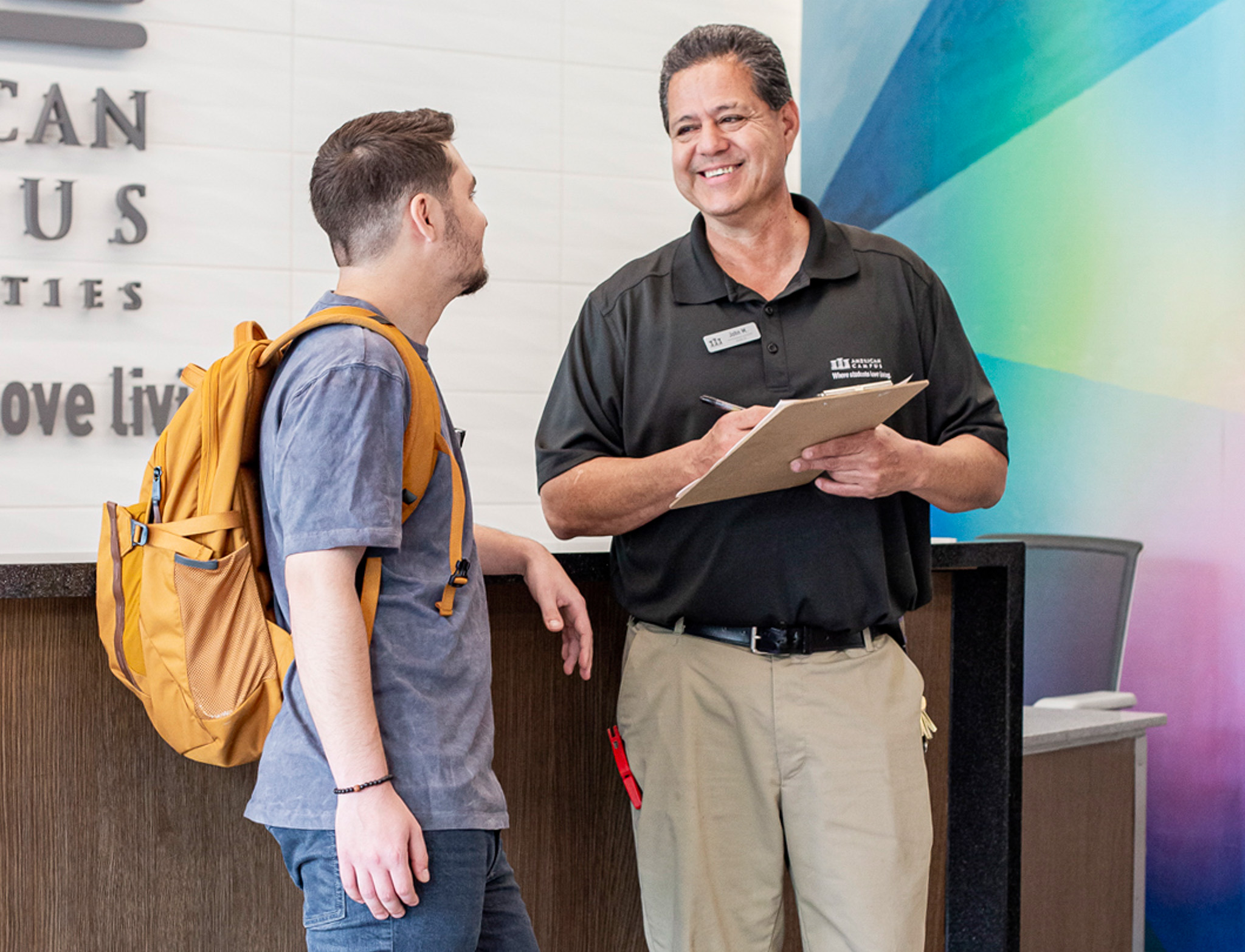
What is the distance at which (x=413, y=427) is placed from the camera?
42.9 inches

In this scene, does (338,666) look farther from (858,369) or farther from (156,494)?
(858,369)

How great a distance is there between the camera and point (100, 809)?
58.6 inches

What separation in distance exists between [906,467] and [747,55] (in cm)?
66

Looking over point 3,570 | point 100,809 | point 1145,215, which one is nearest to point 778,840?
point 100,809

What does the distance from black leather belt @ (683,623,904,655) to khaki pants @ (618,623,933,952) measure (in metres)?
0.01

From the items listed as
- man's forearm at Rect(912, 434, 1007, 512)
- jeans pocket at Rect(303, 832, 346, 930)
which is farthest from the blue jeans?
man's forearm at Rect(912, 434, 1007, 512)

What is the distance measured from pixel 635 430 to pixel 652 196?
2.48 metres

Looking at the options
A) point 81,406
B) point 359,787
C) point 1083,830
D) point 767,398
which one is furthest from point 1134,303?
point 81,406

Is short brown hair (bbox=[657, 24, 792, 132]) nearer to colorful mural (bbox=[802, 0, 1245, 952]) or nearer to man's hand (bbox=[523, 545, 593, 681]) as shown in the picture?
man's hand (bbox=[523, 545, 593, 681])

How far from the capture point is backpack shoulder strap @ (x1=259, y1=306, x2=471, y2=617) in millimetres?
1068

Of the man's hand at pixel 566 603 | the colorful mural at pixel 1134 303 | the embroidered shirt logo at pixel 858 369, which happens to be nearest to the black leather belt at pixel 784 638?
the man's hand at pixel 566 603

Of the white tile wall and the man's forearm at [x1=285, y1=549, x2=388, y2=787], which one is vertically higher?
the white tile wall

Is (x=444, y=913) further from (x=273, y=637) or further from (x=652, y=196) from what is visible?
(x=652, y=196)

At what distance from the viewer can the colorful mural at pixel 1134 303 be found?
2758mm
